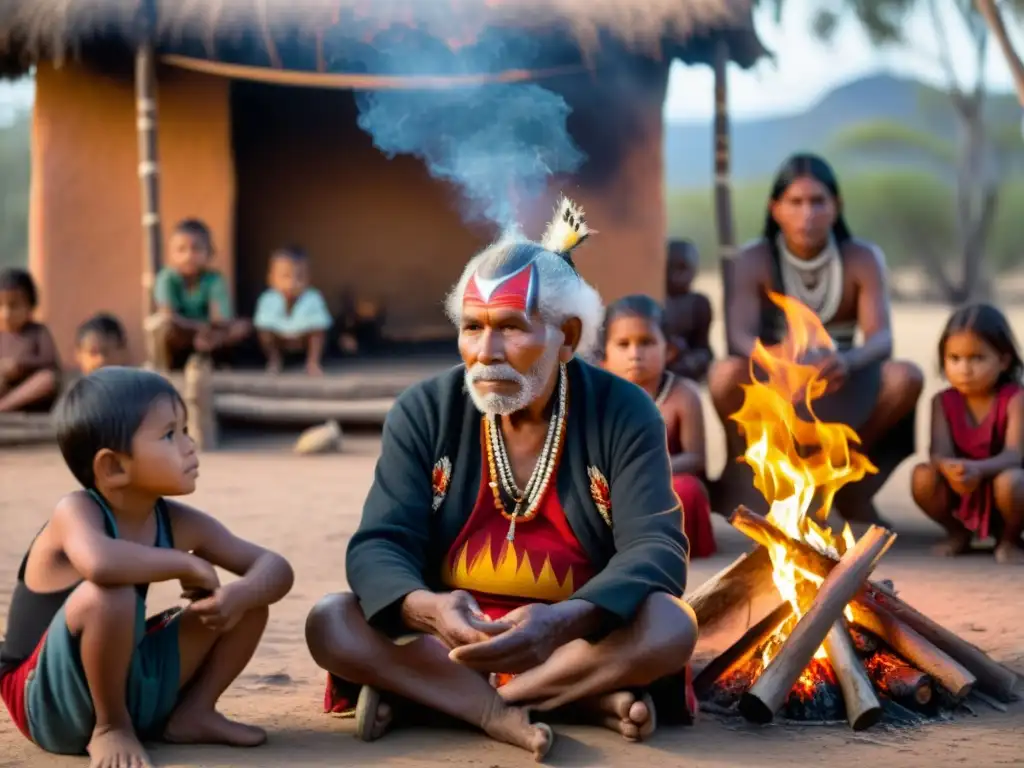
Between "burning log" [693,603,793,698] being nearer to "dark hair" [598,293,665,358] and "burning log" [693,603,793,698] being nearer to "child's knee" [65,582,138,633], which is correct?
"child's knee" [65,582,138,633]

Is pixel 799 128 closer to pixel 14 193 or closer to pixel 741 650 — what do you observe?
pixel 14 193

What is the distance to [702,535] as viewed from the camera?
6.36 metres

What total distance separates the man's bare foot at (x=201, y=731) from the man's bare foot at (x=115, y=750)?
150mm

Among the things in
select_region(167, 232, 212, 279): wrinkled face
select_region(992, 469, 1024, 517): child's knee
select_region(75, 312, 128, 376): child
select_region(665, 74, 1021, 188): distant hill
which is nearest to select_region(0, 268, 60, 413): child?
select_region(75, 312, 128, 376): child

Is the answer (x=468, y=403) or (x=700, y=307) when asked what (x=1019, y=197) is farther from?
(x=468, y=403)

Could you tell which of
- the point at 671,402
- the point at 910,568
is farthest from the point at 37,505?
the point at 910,568

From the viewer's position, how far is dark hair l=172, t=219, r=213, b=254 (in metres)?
10.2

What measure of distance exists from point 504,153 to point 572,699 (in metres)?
2.24

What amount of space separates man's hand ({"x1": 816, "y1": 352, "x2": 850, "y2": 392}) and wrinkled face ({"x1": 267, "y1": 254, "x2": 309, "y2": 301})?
5.12m

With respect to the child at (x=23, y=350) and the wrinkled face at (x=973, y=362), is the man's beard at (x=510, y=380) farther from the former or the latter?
the child at (x=23, y=350)

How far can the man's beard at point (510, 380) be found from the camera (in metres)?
3.93

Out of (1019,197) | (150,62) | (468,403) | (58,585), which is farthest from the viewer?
(1019,197)

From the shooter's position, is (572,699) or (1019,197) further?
(1019,197)

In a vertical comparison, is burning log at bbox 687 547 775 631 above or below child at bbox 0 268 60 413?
below
